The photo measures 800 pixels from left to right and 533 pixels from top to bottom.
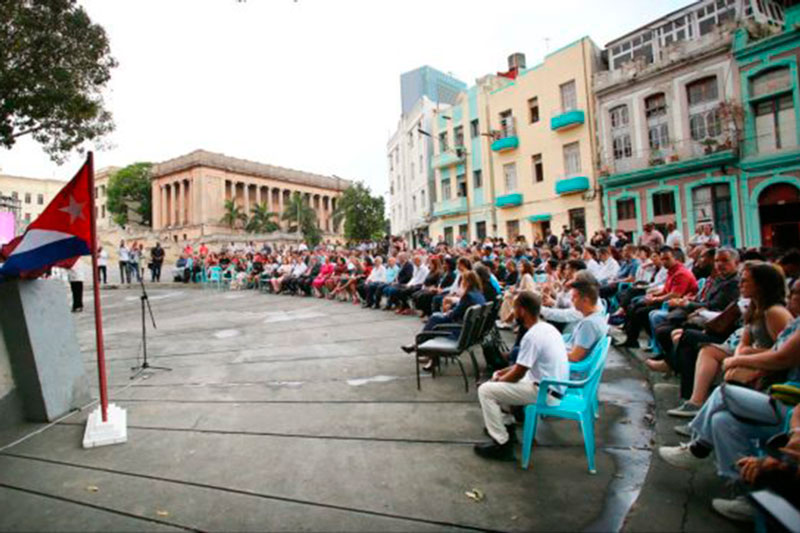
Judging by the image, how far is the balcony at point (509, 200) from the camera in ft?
85.6

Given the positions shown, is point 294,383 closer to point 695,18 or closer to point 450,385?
point 450,385

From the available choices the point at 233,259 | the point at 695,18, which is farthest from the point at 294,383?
the point at 695,18

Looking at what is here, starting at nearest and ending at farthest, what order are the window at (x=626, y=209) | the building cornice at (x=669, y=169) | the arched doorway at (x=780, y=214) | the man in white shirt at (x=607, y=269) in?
the man in white shirt at (x=607, y=269) → the arched doorway at (x=780, y=214) → the building cornice at (x=669, y=169) → the window at (x=626, y=209)

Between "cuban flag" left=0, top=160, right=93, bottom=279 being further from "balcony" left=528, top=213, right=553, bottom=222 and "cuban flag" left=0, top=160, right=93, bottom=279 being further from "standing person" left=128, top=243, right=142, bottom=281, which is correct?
"balcony" left=528, top=213, right=553, bottom=222

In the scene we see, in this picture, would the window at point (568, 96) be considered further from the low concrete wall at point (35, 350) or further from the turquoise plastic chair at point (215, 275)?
the low concrete wall at point (35, 350)

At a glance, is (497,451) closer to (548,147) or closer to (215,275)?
(215,275)

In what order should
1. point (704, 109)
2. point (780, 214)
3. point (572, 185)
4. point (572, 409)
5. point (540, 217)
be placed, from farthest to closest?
point (540, 217) → point (572, 185) → point (704, 109) → point (780, 214) → point (572, 409)

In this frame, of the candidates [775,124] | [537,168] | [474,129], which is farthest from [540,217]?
[775,124]

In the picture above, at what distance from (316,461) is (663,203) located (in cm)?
2171

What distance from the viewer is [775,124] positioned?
16.8m

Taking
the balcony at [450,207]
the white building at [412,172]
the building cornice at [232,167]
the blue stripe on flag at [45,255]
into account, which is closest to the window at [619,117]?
the balcony at [450,207]

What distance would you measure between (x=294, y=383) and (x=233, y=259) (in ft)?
57.8

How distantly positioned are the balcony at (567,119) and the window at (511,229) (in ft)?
19.2

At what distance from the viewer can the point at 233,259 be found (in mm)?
21516
